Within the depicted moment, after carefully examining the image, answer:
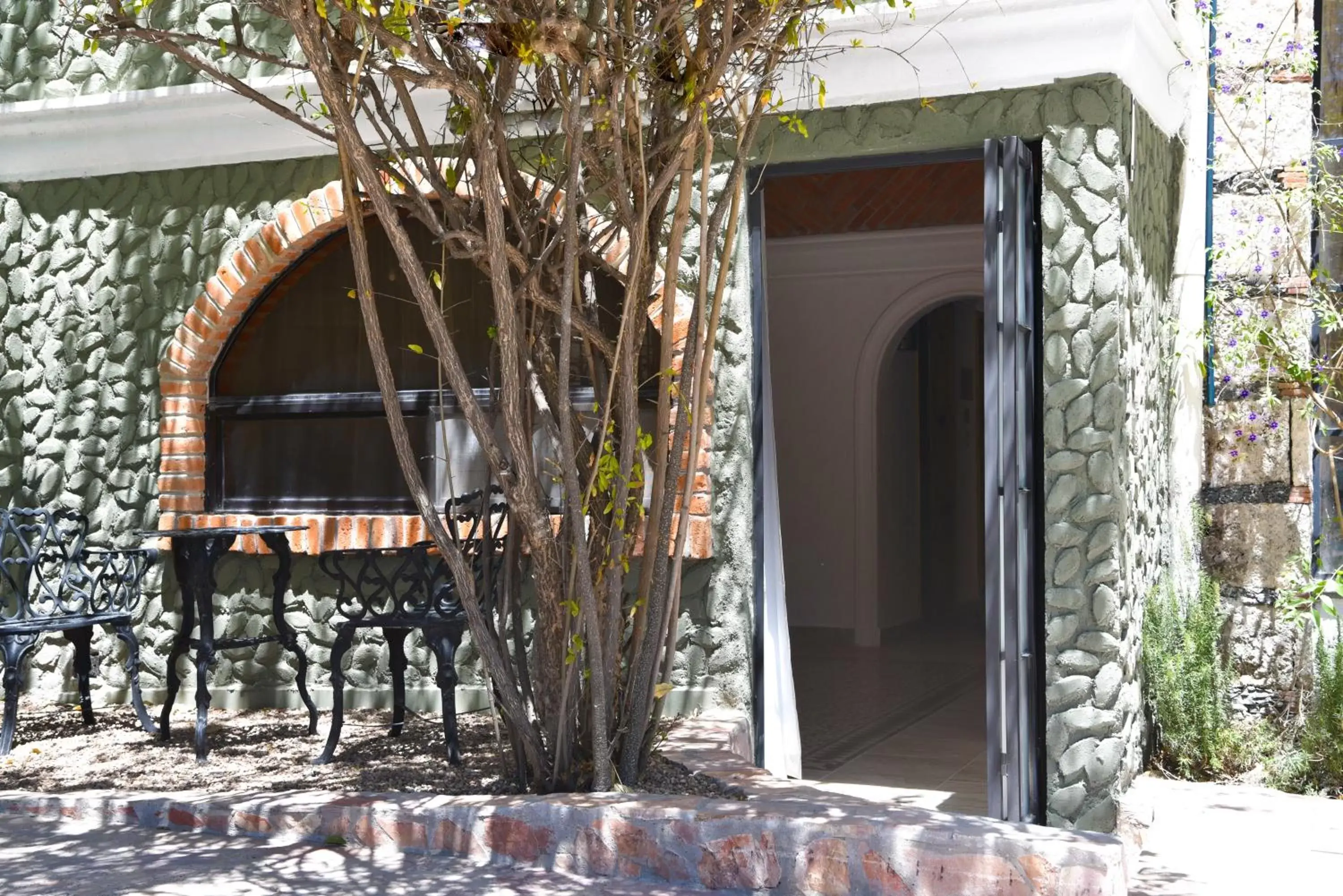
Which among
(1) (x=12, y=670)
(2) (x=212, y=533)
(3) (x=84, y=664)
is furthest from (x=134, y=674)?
(2) (x=212, y=533)

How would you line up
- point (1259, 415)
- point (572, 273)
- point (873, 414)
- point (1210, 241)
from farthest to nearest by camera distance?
point (873, 414)
point (1210, 241)
point (1259, 415)
point (572, 273)

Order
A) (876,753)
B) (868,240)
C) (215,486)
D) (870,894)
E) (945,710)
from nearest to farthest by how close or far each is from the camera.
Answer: (870,894)
(876,753)
(215,486)
(945,710)
(868,240)

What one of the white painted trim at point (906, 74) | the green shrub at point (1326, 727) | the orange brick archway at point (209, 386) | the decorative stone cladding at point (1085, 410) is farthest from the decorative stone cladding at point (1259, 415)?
the orange brick archway at point (209, 386)

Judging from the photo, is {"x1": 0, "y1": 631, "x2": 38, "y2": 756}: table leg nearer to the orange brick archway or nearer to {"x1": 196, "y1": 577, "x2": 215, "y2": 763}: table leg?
{"x1": 196, "y1": 577, "x2": 215, "y2": 763}: table leg

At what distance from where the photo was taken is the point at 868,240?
1078cm

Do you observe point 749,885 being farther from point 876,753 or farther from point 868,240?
point 868,240

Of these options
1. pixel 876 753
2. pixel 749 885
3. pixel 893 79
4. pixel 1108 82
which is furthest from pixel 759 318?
pixel 749 885

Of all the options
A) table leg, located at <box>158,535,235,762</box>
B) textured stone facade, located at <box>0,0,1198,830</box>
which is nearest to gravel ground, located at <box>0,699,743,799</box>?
table leg, located at <box>158,535,235,762</box>

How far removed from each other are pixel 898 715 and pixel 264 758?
134 inches

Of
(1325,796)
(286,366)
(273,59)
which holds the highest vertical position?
(273,59)

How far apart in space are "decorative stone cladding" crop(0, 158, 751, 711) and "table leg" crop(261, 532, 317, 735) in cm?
48

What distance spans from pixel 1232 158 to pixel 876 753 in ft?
10.4

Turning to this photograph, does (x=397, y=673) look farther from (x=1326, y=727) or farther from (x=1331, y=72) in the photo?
(x=1331, y=72)

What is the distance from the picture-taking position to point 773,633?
594 cm
